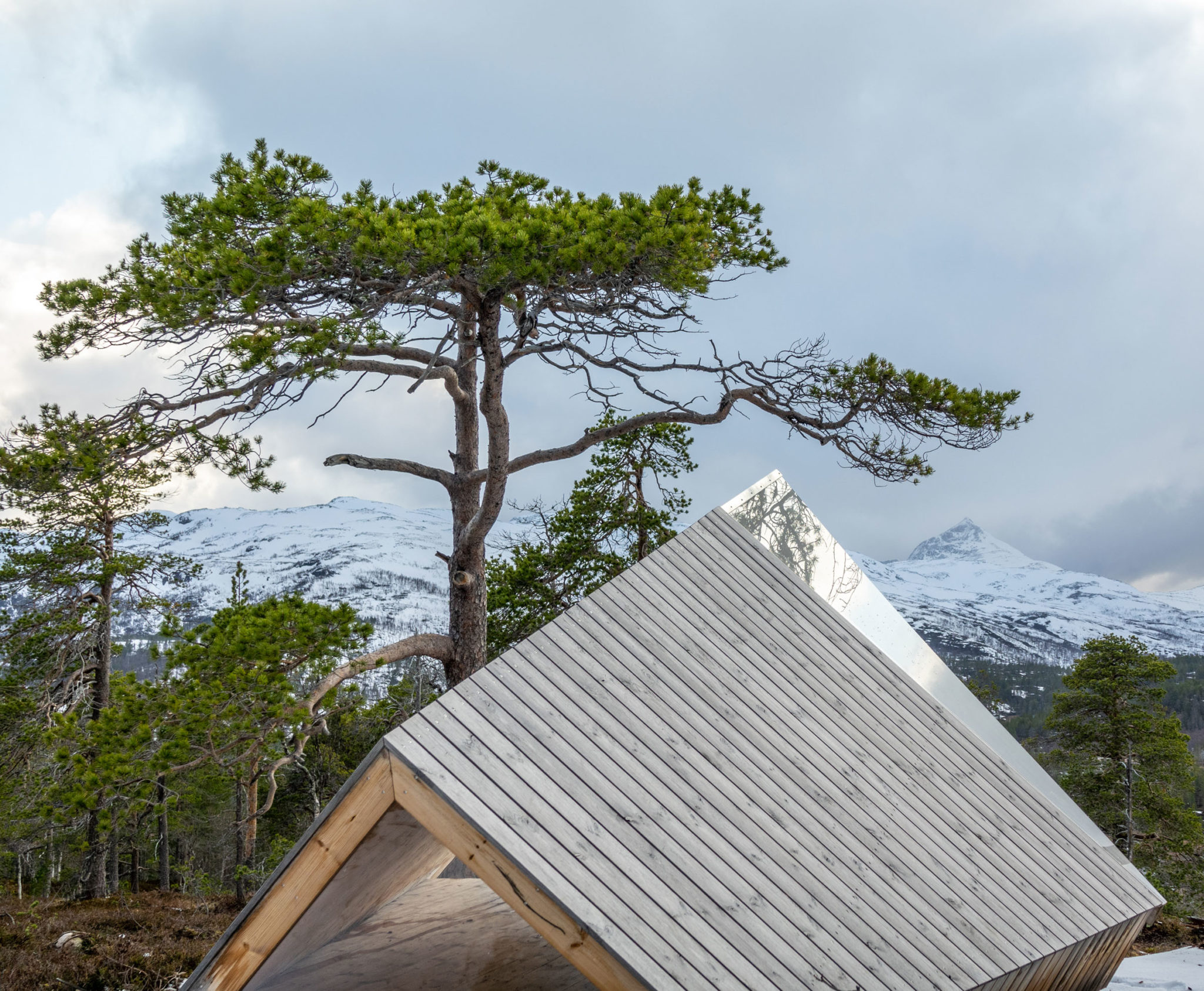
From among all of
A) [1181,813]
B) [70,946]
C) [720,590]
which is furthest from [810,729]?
[1181,813]

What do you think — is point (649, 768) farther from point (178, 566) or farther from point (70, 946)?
point (178, 566)

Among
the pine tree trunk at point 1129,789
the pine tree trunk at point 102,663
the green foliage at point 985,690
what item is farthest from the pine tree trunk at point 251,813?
the green foliage at point 985,690

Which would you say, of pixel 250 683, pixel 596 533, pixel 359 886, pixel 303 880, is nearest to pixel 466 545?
pixel 250 683

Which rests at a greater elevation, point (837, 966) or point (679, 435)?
point (679, 435)

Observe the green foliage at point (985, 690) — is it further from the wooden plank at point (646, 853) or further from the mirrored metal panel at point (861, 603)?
the wooden plank at point (646, 853)

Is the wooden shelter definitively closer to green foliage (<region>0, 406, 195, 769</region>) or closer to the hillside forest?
the hillside forest

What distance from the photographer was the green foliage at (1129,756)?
63.2 feet

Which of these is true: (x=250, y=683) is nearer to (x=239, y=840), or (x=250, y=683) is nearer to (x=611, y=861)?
(x=611, y=861)

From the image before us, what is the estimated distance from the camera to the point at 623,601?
18.6 ft

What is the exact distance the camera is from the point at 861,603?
7781 millimetres

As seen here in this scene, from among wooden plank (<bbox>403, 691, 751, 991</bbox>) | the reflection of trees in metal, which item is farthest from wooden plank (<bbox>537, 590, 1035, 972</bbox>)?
the reflection of trees in metal

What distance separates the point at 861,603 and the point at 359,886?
4.59 m

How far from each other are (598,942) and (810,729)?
2386 mm

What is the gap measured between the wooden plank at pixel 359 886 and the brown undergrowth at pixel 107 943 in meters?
3.19
